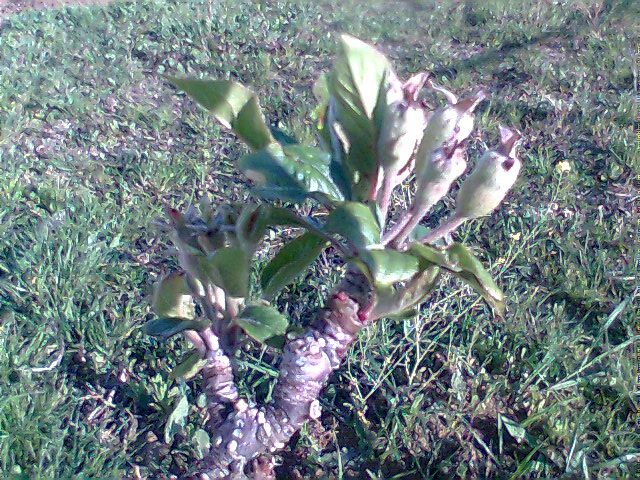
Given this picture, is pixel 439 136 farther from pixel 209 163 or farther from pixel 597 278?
pixel 209 163

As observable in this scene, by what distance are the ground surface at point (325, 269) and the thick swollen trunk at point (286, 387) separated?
0.35 m

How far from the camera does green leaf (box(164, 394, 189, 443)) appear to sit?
5.53 feet

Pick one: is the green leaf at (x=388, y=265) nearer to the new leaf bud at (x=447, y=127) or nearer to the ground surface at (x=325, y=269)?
the new leaf bud at (x=447, y=127)

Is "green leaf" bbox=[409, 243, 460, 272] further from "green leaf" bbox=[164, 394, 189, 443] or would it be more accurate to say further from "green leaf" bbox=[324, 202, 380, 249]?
"green leaf" bbox=[164, 394, 189, 443]

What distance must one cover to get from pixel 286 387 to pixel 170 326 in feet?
0.83

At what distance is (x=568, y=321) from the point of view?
6.91ft

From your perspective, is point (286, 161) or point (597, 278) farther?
point (597, 278)

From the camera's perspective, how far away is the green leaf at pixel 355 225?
1.01 metres

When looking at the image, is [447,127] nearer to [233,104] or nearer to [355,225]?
[355,225]

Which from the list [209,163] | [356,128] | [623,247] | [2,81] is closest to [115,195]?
[209,163]

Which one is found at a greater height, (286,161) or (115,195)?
(286,161)

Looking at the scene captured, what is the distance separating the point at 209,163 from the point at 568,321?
156cm

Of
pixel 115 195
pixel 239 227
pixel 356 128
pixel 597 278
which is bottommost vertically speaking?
pixel 115 195

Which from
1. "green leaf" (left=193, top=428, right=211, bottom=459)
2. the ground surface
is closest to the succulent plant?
"green leaf" (left=193, top=428, right=211, bottom=459)
